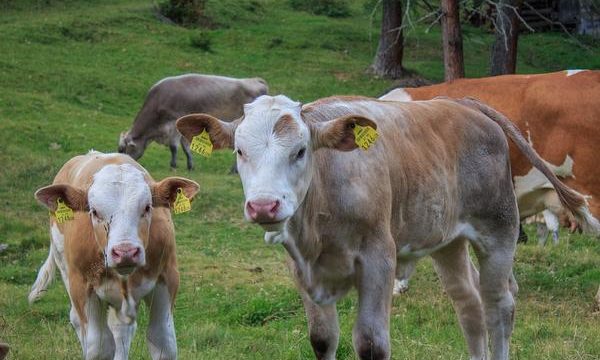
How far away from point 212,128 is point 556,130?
5.59 metres

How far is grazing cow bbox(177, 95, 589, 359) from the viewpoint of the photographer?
19.0ft

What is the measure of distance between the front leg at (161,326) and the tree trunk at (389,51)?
21714mm

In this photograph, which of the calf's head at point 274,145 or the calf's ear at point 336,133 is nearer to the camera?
the calf's head at point 274,145

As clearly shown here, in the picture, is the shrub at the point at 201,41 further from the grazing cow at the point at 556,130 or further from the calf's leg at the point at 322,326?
the calf's leg at the point at 322,326

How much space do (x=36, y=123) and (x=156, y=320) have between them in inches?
560

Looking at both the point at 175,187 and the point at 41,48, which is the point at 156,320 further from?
the point at 41,48

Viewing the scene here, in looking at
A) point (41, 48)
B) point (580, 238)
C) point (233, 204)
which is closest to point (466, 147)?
point (580, 238)

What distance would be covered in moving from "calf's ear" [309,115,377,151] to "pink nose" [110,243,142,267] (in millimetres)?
1435

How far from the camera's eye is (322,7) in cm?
3634

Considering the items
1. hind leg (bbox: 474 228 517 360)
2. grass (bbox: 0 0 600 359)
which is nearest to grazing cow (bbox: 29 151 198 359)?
grass (bbox: 0 0 600 359)

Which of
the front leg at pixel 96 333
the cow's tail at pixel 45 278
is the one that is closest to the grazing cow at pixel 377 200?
the front leg at pixel 96 333

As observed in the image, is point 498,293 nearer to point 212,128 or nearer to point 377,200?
point 377,200

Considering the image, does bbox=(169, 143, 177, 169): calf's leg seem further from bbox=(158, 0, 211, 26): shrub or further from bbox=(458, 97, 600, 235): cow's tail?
bbox=(458, 97, 600, 235): cow's tail

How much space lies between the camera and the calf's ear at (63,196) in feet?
23.4
